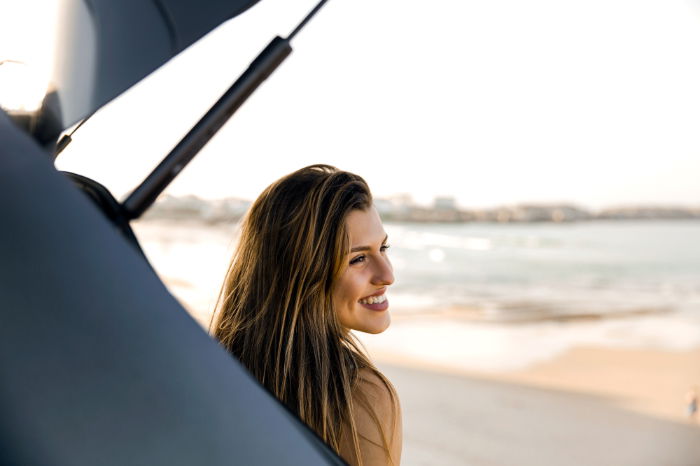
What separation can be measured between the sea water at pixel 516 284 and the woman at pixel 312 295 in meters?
9.20

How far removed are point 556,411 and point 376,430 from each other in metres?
8.12

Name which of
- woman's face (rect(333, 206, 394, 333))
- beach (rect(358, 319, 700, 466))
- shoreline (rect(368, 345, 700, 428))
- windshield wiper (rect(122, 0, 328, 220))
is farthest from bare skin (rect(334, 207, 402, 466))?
shoreline (rect(368, 345, 700, 428))

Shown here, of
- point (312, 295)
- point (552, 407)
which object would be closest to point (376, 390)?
point (312, 295)

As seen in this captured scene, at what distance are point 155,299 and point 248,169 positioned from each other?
70.8 ft

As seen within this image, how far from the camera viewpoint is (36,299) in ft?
1.03

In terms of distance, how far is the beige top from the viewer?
1.13 meters

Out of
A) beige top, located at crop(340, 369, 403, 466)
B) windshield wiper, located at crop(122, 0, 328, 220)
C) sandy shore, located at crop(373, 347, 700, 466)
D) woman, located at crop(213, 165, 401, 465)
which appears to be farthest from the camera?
sandy shore, located at crop(373, 347, 700, 466)

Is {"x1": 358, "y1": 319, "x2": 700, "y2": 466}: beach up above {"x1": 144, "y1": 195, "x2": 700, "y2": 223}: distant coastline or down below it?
below

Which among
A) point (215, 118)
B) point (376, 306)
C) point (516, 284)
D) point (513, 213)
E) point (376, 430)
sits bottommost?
point (516, 284)

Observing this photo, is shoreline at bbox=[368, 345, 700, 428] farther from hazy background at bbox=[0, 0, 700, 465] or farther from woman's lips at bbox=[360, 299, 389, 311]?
woman's lips at bbox=[360, 299, 389, 311]

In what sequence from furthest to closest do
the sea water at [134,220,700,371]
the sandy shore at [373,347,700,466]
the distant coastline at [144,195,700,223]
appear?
the distant coastline at [144,195,700,223] → the sea water at [134,220,700,371] → the sandy shore at [373,347,700,466]

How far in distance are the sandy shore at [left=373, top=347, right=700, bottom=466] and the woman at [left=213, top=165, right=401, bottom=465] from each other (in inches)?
187

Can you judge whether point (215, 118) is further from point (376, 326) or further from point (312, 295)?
point (376, 326)

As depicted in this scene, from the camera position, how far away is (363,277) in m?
1.48
